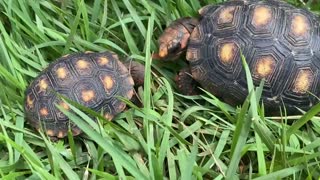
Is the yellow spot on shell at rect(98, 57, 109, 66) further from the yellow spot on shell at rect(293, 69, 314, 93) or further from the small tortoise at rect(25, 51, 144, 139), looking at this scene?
the yellow spot on shell at rect(293, 69, 314, 93)

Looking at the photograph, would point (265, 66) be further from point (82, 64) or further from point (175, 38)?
point (82, 64)

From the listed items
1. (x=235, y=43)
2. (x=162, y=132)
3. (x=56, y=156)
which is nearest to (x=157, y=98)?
(x=162, y=132)

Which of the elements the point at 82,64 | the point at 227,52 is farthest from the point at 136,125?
the point at 227,52

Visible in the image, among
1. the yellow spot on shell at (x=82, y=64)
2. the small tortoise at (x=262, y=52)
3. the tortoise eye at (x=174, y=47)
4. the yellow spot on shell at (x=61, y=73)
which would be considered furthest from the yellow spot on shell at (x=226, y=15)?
the yellow spot on shell at (x=61, y=73)

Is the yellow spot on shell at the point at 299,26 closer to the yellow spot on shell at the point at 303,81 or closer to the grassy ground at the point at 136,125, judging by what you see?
the yellow spot on shell at the point at 303,81

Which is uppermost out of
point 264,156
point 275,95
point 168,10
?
point 168,10

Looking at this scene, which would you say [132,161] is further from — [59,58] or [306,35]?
[306,35]
